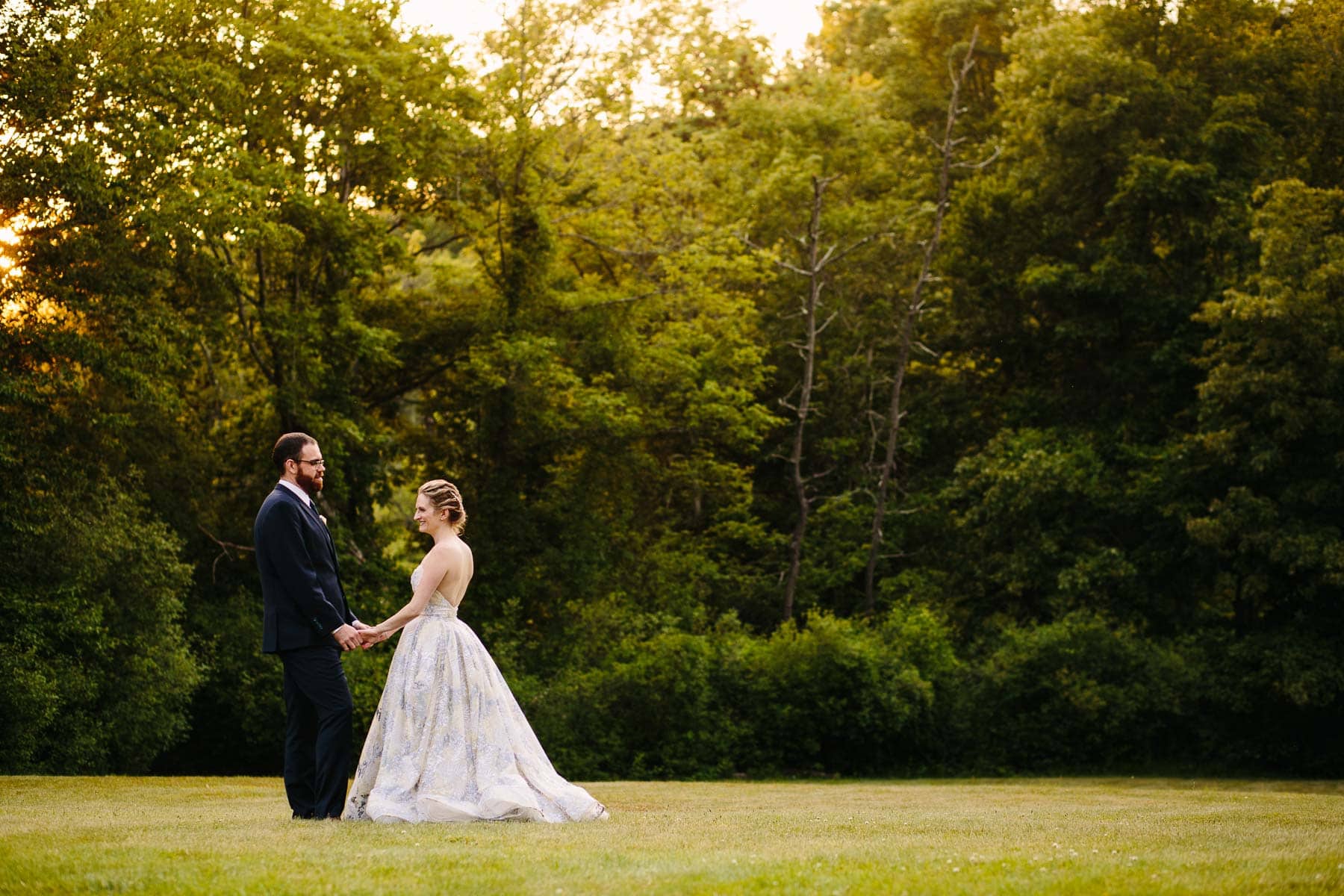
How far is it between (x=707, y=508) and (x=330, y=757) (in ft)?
87.4

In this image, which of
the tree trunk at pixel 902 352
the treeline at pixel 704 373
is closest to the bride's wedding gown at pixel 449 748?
the treeline at pixel 704 373

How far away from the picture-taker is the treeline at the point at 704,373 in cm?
2362

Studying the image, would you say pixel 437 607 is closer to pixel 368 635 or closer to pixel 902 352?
pixel 368 635

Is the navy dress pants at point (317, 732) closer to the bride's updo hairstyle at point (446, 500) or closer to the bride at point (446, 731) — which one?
the bride at point (446, 731)

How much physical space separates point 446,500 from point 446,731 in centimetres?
155

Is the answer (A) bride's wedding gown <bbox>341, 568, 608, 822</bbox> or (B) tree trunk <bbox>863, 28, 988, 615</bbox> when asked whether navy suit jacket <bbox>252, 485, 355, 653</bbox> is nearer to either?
(A) bride's wedding gown <bbox>341, 568, 608, 822</bbox>

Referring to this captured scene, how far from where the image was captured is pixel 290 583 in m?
9.09

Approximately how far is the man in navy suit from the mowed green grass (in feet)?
1.24

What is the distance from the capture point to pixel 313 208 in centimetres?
2767

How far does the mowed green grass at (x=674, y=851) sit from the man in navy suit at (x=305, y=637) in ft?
1.24

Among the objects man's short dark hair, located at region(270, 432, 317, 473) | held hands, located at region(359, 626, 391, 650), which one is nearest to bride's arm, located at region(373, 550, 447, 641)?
held hands, located at region(359, 626, 391, 650)

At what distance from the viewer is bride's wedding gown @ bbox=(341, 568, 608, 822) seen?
914cm

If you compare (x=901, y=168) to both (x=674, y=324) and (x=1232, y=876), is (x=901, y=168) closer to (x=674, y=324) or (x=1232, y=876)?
(x=674, y=324)

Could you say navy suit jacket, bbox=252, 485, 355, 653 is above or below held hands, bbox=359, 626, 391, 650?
above
